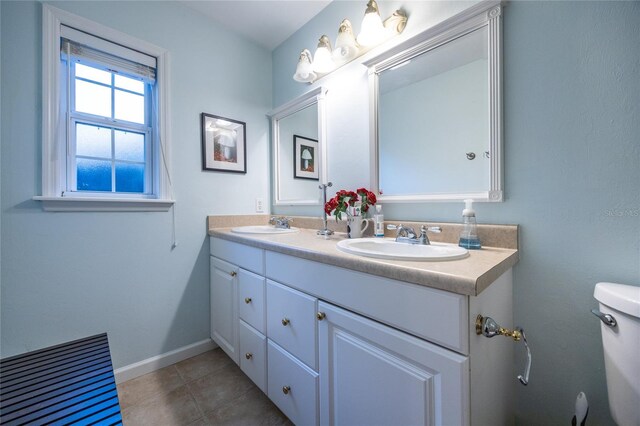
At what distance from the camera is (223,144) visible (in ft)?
6.41

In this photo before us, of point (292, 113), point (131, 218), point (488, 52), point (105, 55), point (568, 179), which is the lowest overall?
point (131, 218)

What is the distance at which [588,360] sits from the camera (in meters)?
0.89

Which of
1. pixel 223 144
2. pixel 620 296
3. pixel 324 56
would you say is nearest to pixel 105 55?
pixel 223 144

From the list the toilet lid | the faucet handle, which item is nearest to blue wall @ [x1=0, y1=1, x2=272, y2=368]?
the faucet handle

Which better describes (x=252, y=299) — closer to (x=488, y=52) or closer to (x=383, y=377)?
(x=383, y=377)

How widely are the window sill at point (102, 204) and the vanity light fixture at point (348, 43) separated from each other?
1285mm

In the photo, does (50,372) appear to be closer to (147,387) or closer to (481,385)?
(147,387)

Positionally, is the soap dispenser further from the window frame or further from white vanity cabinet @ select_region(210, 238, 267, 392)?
the window frame

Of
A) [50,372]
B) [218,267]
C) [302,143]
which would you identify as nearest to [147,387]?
[50,372]

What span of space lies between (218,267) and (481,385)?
156 cm

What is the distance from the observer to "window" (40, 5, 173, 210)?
133cm

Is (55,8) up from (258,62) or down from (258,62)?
down

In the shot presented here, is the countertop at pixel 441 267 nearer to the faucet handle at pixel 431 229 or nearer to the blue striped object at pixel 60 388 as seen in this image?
the faucet handle at pixel 431 229

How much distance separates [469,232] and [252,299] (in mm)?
1095
